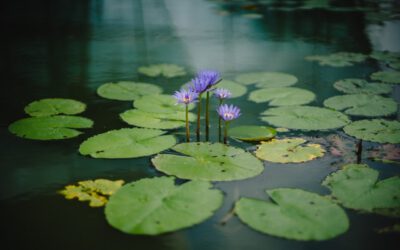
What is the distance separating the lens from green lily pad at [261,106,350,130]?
1.76m

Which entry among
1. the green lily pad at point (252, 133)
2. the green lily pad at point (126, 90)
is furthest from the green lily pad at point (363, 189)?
the green lily pad at point (126, 90)

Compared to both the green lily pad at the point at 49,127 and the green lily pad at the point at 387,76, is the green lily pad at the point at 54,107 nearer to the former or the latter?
the green lily pad at the point at 49,127

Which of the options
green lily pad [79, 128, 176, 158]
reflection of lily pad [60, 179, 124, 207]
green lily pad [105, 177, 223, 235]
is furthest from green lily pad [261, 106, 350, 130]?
reflection of lily pad [60, 179, 124, 207]

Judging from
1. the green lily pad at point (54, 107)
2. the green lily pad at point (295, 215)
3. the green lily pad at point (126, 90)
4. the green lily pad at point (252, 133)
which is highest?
the green lily pad at point (126, 90)

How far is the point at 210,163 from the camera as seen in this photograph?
1380 millimetres

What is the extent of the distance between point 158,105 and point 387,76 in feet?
5.23

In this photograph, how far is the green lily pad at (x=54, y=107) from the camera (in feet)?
6.21

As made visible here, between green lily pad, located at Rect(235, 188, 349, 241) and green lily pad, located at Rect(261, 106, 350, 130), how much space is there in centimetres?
62

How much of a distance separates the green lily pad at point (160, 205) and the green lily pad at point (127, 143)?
0.26 meters

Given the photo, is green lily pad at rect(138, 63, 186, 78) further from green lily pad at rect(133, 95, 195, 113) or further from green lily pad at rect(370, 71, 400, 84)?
green lily pad at rect(370, 71, 400, 84)

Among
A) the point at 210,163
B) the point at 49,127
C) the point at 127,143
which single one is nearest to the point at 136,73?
the point at 49,127

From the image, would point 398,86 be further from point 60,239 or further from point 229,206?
point 60,239

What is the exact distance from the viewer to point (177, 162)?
4.57 feet

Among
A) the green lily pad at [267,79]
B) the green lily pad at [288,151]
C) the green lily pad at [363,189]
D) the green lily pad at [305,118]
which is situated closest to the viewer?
the green lily pad at [363,189]
